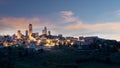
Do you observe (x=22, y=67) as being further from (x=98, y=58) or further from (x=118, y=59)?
(x=118, y=59)

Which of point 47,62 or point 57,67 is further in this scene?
point 47,62

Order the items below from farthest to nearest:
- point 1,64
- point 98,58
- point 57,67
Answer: point 98,58 < point 57,67 < point 1,64

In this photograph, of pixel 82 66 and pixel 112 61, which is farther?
pixel 112 61

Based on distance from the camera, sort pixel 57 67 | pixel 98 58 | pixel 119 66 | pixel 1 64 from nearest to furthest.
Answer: pixel 1 64, pixel 57 67, pixel 119 66, pixel 98 58

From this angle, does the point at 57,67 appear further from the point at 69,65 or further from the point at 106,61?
the point at 106,61

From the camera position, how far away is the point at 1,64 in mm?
38344

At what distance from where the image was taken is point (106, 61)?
2350 inches

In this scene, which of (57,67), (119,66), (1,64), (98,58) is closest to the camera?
(1,64)

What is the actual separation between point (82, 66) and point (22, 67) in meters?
10.1

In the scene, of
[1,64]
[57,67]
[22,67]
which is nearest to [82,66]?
[57,67]

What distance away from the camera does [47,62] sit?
59.6 m

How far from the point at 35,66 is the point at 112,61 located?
14204 mm

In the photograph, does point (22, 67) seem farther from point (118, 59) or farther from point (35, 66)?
point (118, 59)

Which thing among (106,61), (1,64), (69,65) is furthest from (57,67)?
(1,64)
